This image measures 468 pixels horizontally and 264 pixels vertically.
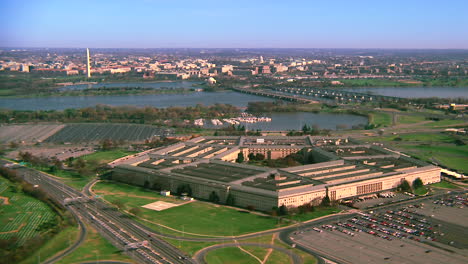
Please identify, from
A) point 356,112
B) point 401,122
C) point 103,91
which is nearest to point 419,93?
point 356,112

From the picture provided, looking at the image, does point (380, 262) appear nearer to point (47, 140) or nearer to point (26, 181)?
point (26, 181)

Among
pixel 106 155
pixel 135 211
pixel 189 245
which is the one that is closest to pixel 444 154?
pixel 135 211

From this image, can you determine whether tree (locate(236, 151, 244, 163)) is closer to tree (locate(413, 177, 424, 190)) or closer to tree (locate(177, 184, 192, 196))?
tree (locate(177, 184, 192, 196))

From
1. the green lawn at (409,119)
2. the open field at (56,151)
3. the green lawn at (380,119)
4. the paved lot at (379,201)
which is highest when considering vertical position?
the paved lot at (379,201)

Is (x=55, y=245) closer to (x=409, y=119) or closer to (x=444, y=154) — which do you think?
(x=444, y=154)

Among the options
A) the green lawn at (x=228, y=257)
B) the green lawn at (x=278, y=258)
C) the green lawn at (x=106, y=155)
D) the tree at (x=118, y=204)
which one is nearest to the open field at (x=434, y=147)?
the green lawn at (x=278, y=258)

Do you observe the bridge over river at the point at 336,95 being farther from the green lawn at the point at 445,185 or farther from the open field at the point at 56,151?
the open field at the point at 56,151
